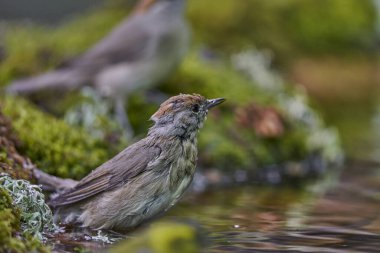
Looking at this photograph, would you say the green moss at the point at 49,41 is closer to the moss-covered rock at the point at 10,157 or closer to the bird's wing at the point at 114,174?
the moss-covered rock at the point at 10,157

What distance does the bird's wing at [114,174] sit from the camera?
599 centimetres

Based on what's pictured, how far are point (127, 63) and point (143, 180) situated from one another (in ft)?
13.1

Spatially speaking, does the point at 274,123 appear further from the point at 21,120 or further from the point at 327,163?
the point at 21,120

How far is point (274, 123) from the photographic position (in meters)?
9.95

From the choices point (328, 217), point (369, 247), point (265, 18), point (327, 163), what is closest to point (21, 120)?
point (328, 217)

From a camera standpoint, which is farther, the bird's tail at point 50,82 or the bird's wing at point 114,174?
the bird's tail at point 50,82

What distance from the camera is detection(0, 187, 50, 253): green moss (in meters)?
4.53

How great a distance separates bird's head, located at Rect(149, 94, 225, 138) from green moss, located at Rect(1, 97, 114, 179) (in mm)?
1093

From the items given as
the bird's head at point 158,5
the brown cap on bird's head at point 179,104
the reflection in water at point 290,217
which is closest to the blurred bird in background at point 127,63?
the bird's head at point 158,5

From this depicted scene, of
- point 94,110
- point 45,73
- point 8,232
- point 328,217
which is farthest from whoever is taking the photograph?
point 45,73

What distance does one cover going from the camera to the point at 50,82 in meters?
9.57

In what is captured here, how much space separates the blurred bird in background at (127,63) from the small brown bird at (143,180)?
3187 millimetres

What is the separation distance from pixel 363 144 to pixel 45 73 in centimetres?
444

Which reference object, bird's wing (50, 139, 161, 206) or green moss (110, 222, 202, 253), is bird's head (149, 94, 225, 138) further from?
green moss (110, 222, 202, 253)
